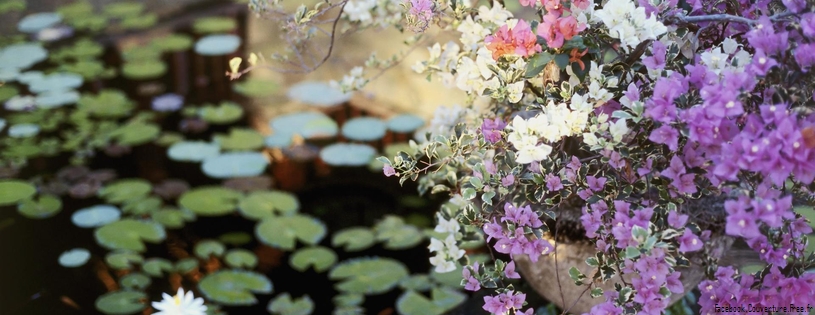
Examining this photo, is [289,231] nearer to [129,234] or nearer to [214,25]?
[129,234]

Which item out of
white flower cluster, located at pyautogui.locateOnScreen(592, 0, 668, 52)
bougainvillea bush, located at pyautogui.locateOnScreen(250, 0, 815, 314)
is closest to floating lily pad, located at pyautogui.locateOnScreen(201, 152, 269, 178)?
bougainvillea bush, located at pyautogui.locateOnScreen(250, 0, 815, 314)

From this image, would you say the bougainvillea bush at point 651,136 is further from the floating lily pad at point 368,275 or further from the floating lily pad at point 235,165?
the floating lily pad at point 235,165

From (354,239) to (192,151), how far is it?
73cm

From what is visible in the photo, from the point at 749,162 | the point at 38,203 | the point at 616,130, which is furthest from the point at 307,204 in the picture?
the point at 749,162

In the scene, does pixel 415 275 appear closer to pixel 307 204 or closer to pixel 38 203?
pixel 307 204

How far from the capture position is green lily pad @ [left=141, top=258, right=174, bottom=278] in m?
1.89

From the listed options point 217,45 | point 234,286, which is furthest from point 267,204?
point 217,45

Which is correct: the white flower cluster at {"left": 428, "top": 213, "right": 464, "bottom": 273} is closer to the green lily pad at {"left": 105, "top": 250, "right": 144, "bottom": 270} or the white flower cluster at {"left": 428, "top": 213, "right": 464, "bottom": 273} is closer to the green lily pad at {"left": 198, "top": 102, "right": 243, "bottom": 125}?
the green lily pad at {"left": 105, "top": 250, "right": 144, "bottom": 270}

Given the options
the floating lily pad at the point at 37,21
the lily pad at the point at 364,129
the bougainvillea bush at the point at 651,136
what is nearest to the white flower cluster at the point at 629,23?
the bougainvillea bush at the point at 651,136

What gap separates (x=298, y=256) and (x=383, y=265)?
233 millimetres

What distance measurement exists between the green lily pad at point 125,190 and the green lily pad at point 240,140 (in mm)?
307

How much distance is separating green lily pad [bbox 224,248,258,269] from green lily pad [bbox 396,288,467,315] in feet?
1.38

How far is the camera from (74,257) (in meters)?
1.95

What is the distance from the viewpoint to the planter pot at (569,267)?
1.33 meters
